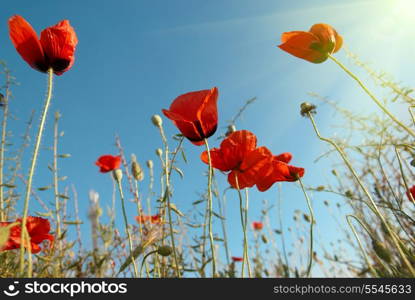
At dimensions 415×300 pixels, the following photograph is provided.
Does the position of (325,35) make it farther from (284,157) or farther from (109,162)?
(109,162)

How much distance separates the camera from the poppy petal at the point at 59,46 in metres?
0.82

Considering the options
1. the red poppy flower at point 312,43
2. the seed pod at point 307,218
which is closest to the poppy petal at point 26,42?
the red poppy flower at point 312,43

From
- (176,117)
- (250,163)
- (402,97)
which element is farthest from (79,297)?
(402,97)

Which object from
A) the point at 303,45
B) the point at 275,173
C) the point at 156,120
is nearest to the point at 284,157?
the point at 275,173

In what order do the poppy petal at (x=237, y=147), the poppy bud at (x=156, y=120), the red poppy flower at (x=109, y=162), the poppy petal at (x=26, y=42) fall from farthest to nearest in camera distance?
the red poppy flower at (x=109, y=162) → the poppy bud at (x=156, y=120) → the poppy petal at (x=237, y=147) → the poppy petal at (x=26, y=42)

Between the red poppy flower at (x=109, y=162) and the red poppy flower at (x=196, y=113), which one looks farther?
the red poppy flower at (x=109, y=162)

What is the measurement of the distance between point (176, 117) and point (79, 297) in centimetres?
51

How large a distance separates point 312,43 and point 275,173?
0.44 m

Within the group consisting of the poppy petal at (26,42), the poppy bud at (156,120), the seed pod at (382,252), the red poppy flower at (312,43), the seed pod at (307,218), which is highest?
the poppy bud at (156,120)

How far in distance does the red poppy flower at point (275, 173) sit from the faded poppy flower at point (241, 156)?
0.02m

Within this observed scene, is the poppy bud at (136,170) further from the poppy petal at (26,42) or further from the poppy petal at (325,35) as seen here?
the poppy petal at (325,35)

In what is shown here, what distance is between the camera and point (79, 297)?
63 centimetres

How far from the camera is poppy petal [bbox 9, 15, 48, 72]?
2.54ft

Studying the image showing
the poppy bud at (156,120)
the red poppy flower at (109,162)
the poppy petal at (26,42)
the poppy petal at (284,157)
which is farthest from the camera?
the red poppy flower at (109,162)
